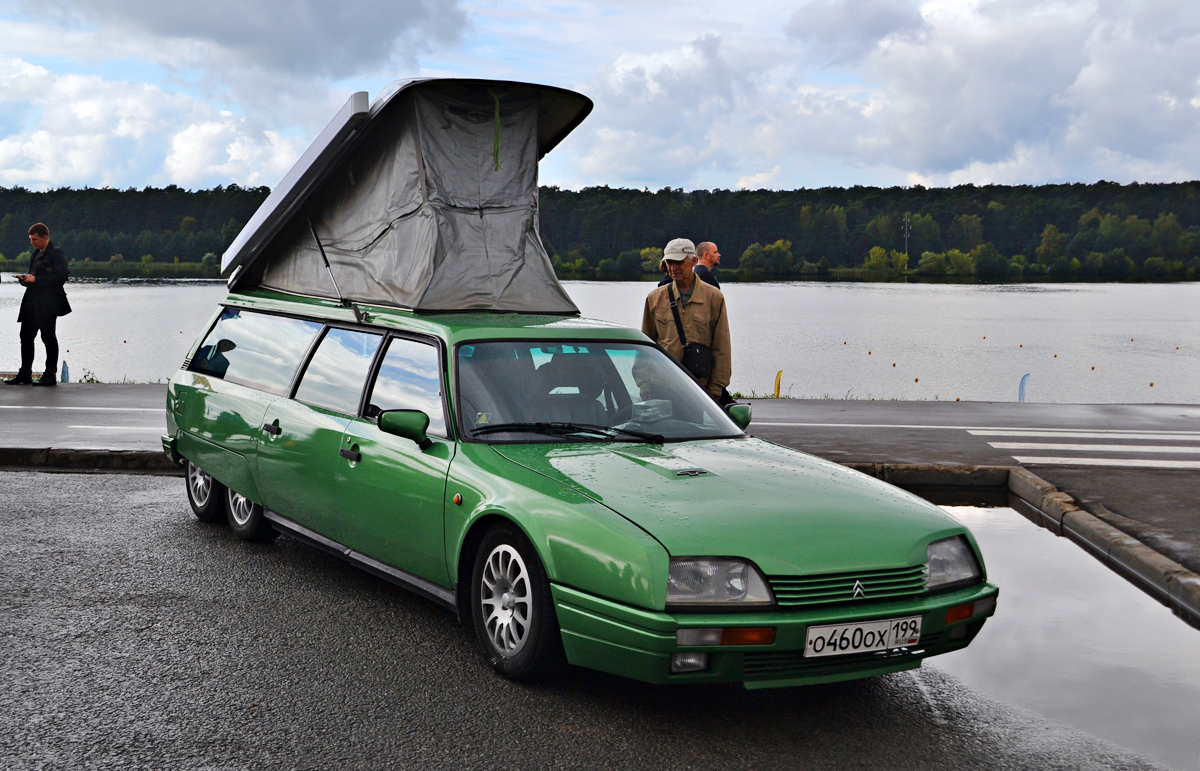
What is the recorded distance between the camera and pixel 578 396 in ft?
17.0

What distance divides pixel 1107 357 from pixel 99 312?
171 ft

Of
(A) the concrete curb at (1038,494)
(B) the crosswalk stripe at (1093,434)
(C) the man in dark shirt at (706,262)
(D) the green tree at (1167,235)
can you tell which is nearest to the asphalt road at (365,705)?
(A) the concrete curb at (1038,494)

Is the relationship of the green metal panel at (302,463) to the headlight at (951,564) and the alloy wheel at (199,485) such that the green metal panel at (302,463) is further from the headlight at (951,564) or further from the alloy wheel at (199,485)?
the headlight at (951,564)

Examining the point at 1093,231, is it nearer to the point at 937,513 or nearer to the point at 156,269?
the point at 156,269

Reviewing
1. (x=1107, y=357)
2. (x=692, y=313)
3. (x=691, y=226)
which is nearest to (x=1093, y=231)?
(x=691, y=226)

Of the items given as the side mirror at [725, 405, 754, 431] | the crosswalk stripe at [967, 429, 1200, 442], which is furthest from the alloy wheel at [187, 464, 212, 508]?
the crosswalk stripe at [967, 429, 1200, 442]

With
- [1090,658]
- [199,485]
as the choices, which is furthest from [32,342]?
[1090,658]

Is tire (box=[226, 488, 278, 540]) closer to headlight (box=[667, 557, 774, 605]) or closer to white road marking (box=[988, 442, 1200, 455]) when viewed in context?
headlight (box=[667, 557, 774, 605])

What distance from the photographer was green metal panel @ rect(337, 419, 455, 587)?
472cm

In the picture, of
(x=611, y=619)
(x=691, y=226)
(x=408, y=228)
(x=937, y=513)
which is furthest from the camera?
(x=691, y=226)

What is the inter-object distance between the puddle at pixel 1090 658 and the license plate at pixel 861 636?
2.36 feet

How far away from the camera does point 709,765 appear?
3549 mm

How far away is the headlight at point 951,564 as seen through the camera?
4.09 meters

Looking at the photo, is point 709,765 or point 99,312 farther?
point 99,312
